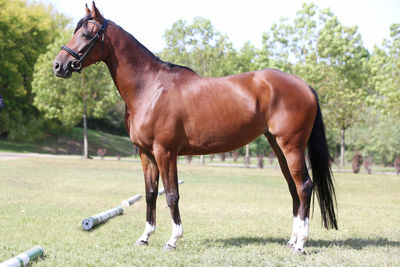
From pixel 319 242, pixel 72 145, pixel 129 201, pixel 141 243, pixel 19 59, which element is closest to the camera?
pixel 141 243

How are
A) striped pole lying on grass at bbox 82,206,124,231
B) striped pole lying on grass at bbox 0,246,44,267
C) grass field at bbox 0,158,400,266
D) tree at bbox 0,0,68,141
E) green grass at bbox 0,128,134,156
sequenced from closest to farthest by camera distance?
striped pole lying on grass at bbox 0,246,44,267 → grass field at bbox 0,158,400,266 → striped pole lying on grass at bbox 82,206,124,231 → tree at bbox 0,0,68,141 → green grass at bbox 0,128,134,156

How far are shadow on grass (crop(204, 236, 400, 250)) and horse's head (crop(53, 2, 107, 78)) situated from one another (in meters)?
3.23

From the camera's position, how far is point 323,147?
249 inches

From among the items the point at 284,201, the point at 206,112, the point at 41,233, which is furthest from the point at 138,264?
the point at 284,201

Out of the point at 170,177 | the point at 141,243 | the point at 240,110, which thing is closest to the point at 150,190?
the point at 170,177

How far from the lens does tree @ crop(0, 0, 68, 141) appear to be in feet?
130

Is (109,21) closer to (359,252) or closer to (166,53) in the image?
(359,252)

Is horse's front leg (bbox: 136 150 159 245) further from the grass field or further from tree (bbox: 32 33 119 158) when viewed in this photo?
tree (bbox: 32 33 119 158)

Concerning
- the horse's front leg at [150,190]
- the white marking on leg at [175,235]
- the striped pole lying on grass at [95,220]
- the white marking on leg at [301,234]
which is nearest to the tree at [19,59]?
the striped pole lying on grass at [95,220]

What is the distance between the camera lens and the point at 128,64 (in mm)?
5914

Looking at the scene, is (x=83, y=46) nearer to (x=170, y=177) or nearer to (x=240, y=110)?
(x=170, y=177)

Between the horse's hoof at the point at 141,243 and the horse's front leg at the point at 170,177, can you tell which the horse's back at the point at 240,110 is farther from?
the horse's hoof at the point at 141,243

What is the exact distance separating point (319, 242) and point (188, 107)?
117 inches


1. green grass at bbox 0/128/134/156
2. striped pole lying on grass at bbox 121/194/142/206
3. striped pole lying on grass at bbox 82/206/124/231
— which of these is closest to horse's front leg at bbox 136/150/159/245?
striped pole lying on grass at bbox 82/206/124/231
